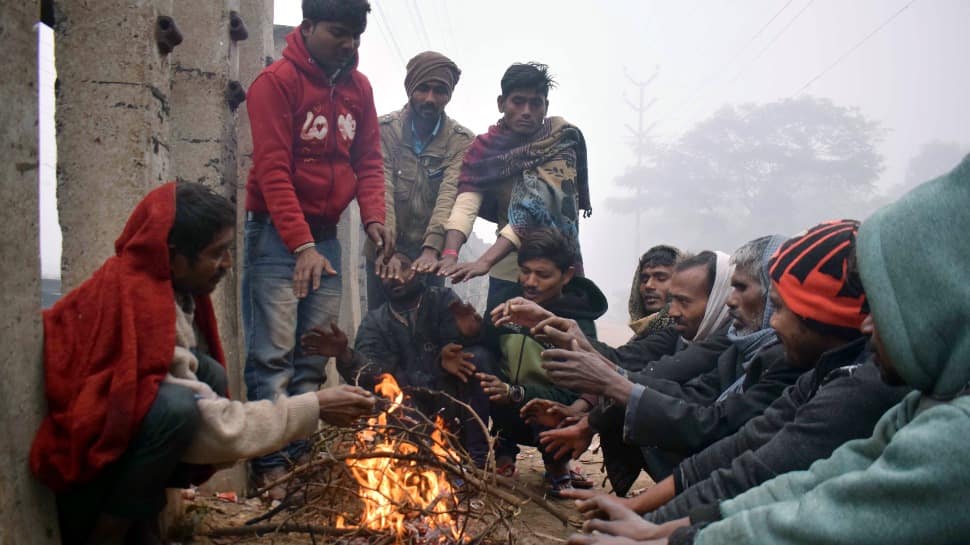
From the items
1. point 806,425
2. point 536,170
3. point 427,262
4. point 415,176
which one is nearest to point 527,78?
point 536,170

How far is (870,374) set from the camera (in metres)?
2.47

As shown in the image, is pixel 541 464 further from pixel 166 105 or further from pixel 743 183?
pixel 743 183

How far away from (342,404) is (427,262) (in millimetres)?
2374

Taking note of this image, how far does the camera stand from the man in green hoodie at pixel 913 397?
1.65 meters

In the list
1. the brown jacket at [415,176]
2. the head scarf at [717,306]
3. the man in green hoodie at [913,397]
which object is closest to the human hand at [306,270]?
the brown jacket at [415,176]

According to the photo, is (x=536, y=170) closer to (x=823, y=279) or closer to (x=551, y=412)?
(x=551, y=412)

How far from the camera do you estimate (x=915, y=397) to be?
194 cm

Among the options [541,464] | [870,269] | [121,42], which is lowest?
[541,464]

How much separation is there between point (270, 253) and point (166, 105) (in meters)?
1.08

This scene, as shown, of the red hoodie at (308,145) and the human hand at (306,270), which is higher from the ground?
the red hoodie at (308,145)

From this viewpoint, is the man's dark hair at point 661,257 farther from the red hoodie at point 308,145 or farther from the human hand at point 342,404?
the human hand at point 342,404

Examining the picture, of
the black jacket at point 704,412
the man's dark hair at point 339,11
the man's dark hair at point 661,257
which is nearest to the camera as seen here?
the black jacket at point 704,412

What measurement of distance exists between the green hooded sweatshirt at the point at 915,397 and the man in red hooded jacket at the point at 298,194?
10.1 feet

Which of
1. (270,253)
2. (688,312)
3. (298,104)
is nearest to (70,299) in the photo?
(270,253)
